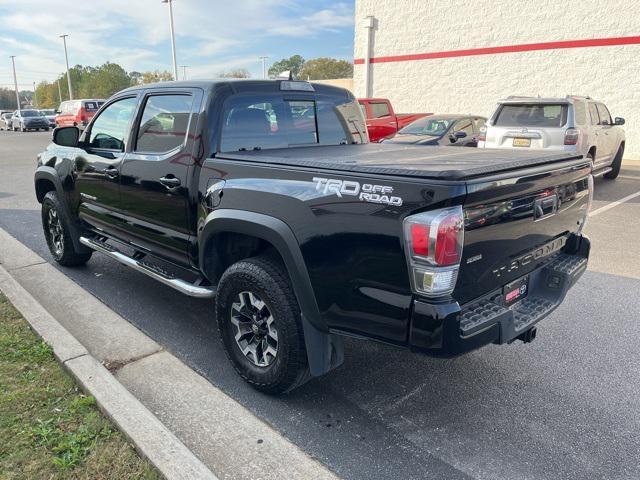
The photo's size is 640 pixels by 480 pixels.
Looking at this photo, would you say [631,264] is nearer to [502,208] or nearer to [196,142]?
[502,208]

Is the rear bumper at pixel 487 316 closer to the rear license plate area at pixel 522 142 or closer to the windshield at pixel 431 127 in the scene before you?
the rear license plate area at pixel 522 142

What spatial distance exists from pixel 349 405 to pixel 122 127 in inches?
118

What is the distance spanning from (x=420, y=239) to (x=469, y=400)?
1422 mm

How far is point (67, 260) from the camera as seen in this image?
530cm

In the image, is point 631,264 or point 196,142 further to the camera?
point 631,264

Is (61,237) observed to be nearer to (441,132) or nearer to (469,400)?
(469,400)

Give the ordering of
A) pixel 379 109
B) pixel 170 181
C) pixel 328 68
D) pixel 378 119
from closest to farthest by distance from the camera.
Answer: pixel 170 181
pixel 378 119
pixel 379 109
pixel 328 68

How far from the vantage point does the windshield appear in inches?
448

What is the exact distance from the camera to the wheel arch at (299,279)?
8.70ft

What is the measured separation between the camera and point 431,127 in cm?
1165

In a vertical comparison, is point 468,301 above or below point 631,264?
above

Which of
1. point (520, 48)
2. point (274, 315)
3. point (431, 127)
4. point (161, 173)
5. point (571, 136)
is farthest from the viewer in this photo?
point (520, 48)

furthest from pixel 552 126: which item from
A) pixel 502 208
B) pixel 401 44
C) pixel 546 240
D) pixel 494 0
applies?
pixel 401 44

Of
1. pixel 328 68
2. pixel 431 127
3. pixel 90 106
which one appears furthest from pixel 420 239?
pixel 328 68
